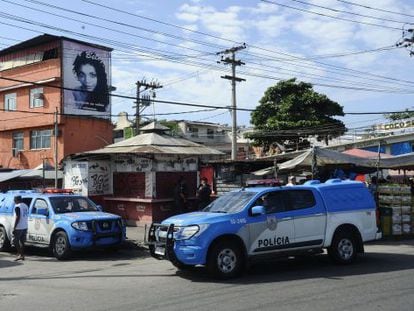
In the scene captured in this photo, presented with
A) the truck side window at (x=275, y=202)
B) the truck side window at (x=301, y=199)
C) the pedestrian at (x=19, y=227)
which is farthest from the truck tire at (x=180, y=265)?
the pedestrian at (x=19, y=227)

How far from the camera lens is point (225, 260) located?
1023 centimetres

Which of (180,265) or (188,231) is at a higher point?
(188,231)

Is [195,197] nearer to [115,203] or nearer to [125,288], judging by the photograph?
[115,203]

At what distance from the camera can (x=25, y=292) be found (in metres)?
9.34

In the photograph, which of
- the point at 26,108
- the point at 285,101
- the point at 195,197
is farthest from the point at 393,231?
A: the point at 26,108

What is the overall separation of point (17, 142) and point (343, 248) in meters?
33.9

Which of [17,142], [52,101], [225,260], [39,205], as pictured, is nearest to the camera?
[225,260]

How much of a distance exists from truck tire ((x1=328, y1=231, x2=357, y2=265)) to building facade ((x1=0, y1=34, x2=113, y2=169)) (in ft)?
90.2

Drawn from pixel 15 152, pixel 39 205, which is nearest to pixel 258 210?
pixel 39 205

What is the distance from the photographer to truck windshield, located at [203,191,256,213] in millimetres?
10938

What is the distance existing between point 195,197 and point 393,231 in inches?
302

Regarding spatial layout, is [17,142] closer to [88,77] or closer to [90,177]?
[88,77]

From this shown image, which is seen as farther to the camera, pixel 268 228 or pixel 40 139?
pixel 40 139

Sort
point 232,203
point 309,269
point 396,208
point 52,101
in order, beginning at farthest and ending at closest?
1. point 52,101
2. point 396,208
3. point 232,203
4. point 309,269
